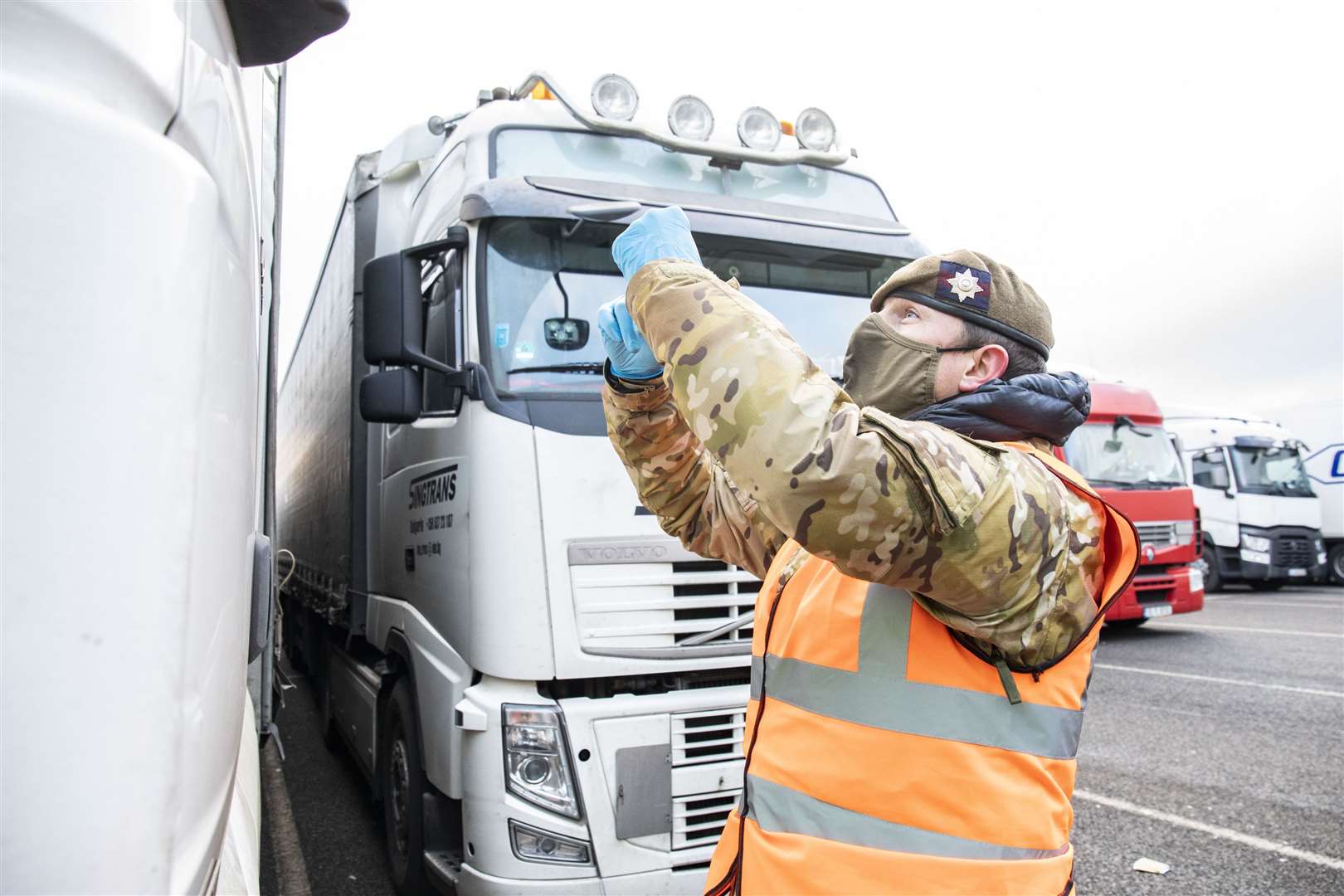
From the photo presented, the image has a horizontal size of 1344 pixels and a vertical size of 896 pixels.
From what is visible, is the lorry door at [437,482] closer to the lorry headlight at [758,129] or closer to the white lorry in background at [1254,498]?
the lorry headlight at [758,129]

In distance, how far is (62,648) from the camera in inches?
36.4

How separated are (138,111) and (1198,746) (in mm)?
6616

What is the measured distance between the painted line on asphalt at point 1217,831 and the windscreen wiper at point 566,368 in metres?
3.61

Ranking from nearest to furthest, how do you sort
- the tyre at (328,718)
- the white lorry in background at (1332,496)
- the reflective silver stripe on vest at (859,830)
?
the reflective silver stripe on vest at (859,830), the tyre at (328,718), the white lorry in background at (1332,496)

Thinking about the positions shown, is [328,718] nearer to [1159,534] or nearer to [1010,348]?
[1010,348]

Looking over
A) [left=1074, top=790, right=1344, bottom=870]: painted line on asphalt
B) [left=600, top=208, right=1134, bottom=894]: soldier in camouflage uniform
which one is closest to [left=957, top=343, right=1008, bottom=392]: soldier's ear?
[left=600, top=208, right=1134, bottom=894]: soldier in camouflage uniform

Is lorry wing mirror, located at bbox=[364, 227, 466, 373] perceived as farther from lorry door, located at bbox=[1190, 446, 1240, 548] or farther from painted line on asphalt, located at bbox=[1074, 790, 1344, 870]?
lorry door, located at bbox=[1190, 446, 1240, 548]

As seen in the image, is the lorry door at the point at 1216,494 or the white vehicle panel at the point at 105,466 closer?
the white vehicle panel at the point at 105,466

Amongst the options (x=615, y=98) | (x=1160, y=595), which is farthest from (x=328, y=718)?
(x=1160, y=595)

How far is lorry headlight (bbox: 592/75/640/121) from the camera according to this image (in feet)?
12.3

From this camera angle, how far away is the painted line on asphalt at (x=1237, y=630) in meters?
10.4

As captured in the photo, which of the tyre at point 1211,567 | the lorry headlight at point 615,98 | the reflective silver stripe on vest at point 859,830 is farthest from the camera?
the tyre at point 1211,567

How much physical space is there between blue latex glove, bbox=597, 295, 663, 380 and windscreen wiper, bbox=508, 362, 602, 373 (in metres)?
1.43

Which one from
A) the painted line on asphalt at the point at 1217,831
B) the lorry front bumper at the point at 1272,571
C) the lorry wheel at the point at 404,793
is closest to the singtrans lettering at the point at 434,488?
the lorry wheel at the point at 404,793
